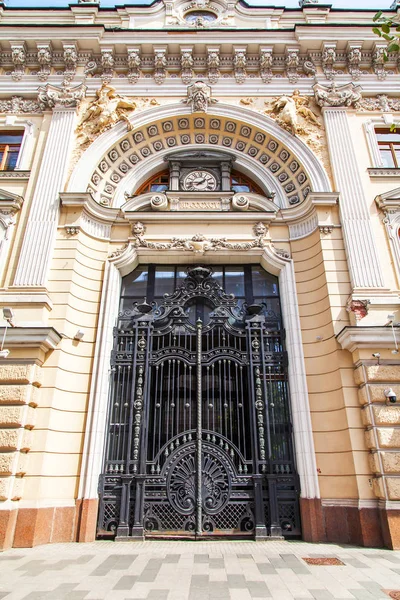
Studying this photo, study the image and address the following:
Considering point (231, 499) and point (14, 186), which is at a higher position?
point (14, 186)

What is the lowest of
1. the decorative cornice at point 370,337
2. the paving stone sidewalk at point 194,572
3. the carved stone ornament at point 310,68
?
the paving stone sidewalk at point 194,572

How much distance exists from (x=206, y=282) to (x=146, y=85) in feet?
23.5

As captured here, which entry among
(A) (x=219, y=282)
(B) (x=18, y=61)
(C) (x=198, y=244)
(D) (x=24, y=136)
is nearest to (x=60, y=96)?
(D) (x=24, y=136)

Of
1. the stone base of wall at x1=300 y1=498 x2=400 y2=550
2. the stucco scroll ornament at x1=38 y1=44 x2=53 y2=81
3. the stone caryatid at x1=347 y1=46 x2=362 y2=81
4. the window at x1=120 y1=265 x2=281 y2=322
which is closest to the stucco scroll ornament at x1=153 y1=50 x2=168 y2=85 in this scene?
the stucco scroll ornament at x1=38 y1=44 x2=53 y2=81

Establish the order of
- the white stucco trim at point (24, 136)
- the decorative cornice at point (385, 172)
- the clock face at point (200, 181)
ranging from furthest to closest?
the clock face at point (200, 181)
the white stucco trim at point (24, 136)
the decorative cornice at point (385, 172)

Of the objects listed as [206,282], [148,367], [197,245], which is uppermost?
[197,245]

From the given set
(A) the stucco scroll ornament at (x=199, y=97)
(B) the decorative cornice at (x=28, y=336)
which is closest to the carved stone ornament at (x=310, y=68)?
(A) the stucco scroll ornament at (x=199, y=97)

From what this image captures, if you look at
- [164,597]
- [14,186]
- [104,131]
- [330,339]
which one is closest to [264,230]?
[330,339]

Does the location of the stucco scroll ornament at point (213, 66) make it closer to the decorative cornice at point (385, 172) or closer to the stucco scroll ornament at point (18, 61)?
the decorative cornice at point (385, 172)

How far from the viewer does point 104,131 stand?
1170cm

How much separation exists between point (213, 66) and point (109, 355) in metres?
10.1

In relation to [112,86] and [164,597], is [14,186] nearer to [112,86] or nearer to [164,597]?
[112,86]

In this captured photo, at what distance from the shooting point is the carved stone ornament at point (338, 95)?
11.8 meters

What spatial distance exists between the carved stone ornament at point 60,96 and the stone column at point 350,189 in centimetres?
752
